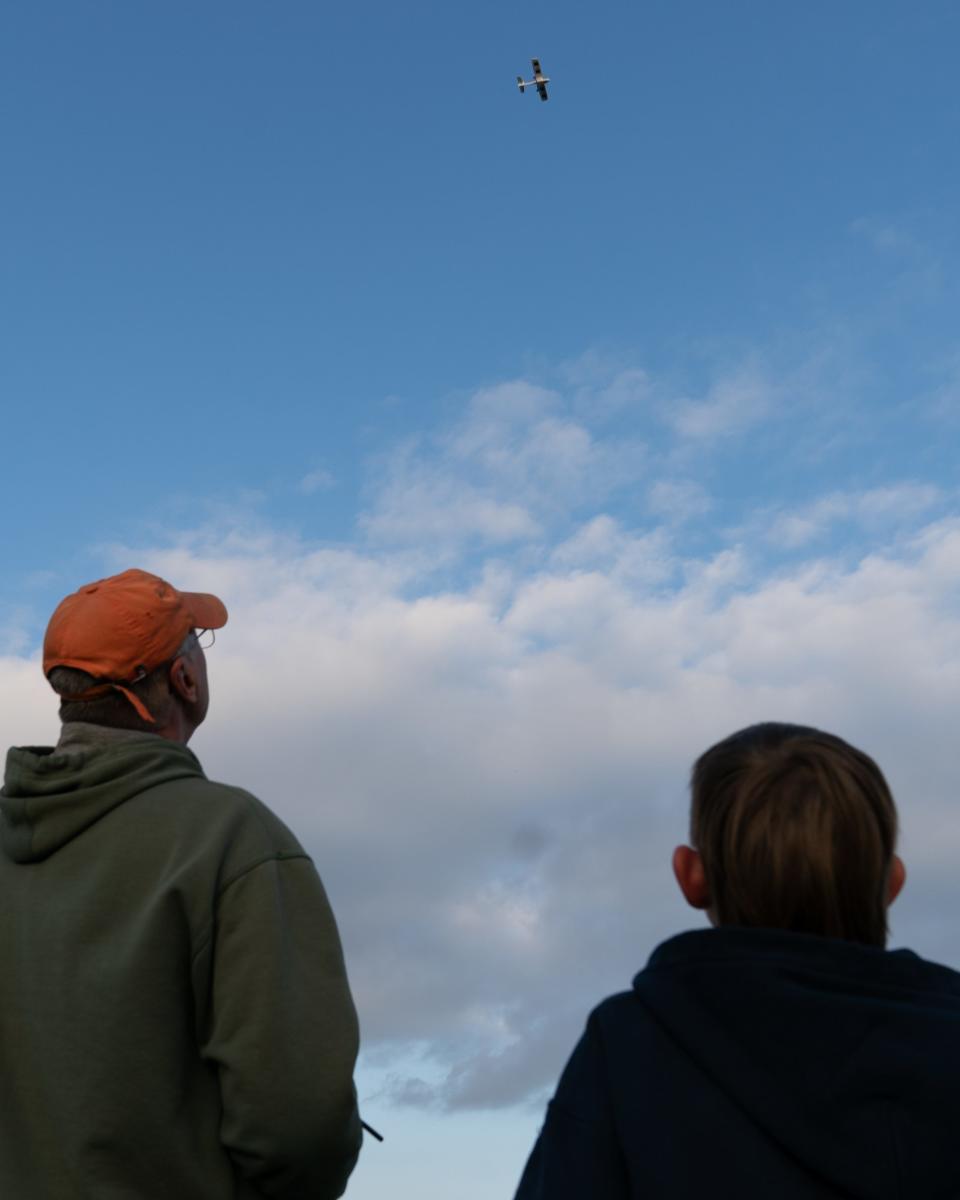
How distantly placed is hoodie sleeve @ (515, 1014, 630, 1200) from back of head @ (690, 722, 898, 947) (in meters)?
0.45

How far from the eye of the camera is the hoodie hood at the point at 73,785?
450 centimetres

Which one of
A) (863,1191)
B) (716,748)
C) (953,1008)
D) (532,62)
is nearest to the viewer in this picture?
(863,1191)

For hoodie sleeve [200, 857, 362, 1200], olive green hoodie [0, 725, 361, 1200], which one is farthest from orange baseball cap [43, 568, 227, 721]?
hoodie sleeve [200, 857, 362, 1200]

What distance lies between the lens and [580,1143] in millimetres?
3189

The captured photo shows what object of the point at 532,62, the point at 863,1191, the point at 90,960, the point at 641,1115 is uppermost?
the point at 532,62

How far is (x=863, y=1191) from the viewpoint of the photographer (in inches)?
114

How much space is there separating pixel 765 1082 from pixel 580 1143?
17.7 inches

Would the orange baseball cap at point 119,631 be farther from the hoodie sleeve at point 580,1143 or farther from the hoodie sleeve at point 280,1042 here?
the hoodie sleeve at point 580,1143

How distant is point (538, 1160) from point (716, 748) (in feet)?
3.40

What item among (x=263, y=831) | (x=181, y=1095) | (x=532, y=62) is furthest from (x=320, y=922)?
(x=532, y=62)

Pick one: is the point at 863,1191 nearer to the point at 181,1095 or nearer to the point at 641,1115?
the point at 641,1115

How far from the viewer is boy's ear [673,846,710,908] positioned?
3.40 m

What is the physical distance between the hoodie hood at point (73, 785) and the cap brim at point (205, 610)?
23.4 inches

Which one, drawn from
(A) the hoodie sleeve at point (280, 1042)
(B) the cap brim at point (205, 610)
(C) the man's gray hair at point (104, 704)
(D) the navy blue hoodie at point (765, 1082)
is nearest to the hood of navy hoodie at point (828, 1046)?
(D) the navy blue hoodie at point (765, 1082)
